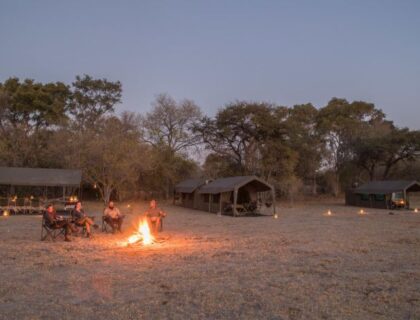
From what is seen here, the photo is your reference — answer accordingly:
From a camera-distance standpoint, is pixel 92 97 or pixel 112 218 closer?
pixel 112 218

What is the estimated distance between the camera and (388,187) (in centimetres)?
2816

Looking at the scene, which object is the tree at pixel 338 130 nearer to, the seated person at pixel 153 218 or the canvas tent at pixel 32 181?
the canvas tent at pixel 32 181

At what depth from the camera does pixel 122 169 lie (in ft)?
89.8

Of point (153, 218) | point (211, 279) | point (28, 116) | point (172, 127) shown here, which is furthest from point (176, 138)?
point (211, 279)

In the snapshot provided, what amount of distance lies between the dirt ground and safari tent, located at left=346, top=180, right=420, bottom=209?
1712 cm

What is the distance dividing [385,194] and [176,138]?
1858 centimetres

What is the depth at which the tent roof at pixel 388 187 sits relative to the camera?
27.1 m

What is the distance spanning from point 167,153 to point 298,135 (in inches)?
449

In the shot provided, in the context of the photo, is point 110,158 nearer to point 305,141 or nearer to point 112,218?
point 112,218

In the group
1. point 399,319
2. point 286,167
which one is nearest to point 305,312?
point 399,319

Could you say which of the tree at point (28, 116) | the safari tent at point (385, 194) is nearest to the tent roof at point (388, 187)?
the safari tent at point (385, 194)

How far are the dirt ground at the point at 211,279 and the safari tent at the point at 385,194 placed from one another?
17115 millimetres

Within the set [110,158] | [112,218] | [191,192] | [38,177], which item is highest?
[110,158]

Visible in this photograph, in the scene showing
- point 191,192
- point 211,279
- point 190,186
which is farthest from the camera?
point 190,186
